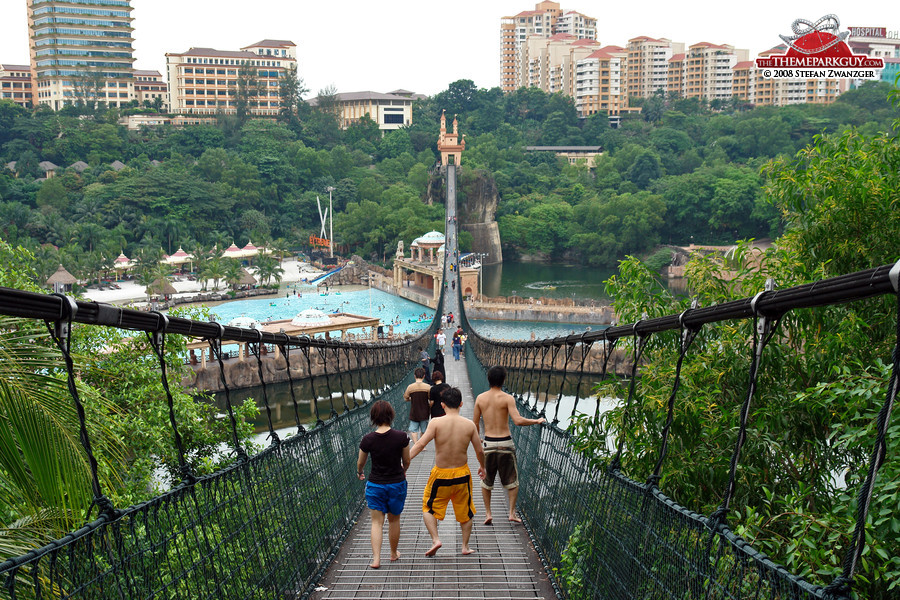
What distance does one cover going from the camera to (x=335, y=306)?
30.8 meters

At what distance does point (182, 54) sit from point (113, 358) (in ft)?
172

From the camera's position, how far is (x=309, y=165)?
156ft

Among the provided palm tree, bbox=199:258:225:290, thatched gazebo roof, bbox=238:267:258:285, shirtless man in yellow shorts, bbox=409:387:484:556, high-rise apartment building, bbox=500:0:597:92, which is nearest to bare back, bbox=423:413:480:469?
shirtless man in yellow shorts, bbox=409:387:484:556

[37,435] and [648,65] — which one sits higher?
[648,65]

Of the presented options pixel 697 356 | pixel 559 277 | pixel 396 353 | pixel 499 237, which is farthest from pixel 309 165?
pixel 697 356

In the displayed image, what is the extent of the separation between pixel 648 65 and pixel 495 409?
61556 millimetres

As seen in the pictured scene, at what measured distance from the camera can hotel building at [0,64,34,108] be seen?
5572 centimetres

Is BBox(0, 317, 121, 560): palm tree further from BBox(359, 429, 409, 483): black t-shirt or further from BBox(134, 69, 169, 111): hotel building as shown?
BBox(134, 69, 169, 111): hotel building

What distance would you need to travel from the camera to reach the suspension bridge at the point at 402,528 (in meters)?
1.55

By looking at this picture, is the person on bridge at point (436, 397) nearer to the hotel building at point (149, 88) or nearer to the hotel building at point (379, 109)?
the hotel building at point (379, 109)

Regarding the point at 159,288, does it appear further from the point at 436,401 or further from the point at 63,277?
the point at 436,401

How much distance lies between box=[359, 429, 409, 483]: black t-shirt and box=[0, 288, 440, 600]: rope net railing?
13.6 inches

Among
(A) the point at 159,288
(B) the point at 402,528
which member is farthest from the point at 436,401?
(A) the point at 159,288

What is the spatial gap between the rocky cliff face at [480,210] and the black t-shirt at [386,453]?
130 feet
